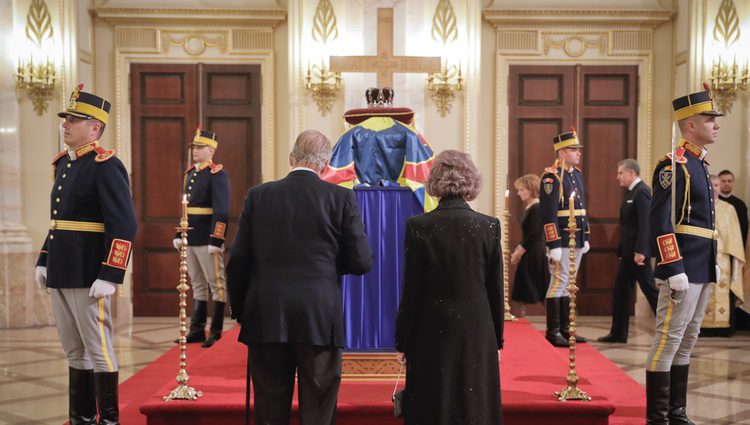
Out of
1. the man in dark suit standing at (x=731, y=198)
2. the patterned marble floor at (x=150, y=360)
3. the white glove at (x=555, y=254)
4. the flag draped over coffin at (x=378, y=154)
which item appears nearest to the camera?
the flag draped over coffin at (x=378, y=154)

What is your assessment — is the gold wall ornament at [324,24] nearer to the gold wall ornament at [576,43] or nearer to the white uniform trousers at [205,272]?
the gold wall ornament at [576,43]

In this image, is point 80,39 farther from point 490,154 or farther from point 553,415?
point 553,415

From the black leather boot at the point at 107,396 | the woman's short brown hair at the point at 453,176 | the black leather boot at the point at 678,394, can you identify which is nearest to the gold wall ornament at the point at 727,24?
the black leather boot at the point at 678,394

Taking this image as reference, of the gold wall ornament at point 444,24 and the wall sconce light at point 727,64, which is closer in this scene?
the wall sconce light at point 727,64

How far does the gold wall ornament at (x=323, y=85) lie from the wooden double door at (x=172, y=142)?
2.84ft

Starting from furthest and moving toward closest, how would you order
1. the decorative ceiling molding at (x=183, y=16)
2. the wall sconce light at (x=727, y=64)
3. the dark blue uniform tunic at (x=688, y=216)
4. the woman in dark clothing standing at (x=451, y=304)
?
1. the decorative ceiling molding at (x=183, y=16)
2. the wall sconce light at (x=727, y=64)
3. the dark blue uniform tunic at (x=688, y=216)
4. the woman in dark clothing standing at (x=451, y=304)

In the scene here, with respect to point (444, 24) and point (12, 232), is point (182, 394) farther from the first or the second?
point (444, 24)

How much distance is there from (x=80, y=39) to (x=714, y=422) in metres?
6.76

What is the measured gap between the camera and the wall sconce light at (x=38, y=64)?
764 centimetres

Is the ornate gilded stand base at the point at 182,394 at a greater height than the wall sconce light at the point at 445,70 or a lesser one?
lesser

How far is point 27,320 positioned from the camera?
25.0 feet

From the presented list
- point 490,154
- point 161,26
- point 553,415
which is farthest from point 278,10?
point 553,415

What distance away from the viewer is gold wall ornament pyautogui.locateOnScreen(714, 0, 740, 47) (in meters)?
7.64

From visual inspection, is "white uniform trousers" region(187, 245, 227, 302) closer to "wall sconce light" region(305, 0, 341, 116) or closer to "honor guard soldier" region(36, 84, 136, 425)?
"wall sconce light" region(305, 0, 341, 116)
